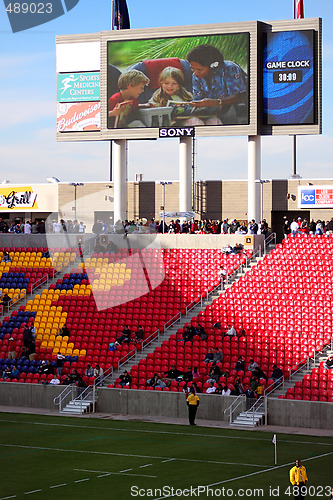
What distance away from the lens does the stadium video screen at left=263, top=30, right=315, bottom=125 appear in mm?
42625

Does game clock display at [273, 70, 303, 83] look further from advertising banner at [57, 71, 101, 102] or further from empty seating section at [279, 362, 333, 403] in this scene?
empty seating section at [279, 362, 333, 403]

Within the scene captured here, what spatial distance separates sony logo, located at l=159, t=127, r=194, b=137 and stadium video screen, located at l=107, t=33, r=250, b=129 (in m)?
0.22

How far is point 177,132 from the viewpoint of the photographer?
4450 centimetres

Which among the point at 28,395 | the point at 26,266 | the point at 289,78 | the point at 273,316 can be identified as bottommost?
the point at 28,395

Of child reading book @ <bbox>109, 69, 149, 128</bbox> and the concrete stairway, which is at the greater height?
child reading book @ <bbox>109, 69, 149, 128</bbox>

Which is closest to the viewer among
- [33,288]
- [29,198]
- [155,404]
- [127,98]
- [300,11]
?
[155,404]

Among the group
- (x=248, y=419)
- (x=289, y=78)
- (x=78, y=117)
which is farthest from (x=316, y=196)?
(x=248, y=419)

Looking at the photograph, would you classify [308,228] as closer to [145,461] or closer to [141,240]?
[141,240]

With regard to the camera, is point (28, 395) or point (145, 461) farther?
point (28, 395)

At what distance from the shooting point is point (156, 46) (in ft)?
148

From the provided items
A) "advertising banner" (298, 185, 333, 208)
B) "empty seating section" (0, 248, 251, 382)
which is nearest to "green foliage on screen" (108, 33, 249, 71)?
"empty seating section" (0, 248, 251, 382)

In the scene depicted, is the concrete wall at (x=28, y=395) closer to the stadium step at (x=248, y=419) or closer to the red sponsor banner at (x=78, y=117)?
the stadium step at (x=248, y=419)

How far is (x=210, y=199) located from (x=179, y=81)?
14.3 meters

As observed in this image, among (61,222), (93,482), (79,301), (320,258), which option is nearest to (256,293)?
(320,258)
